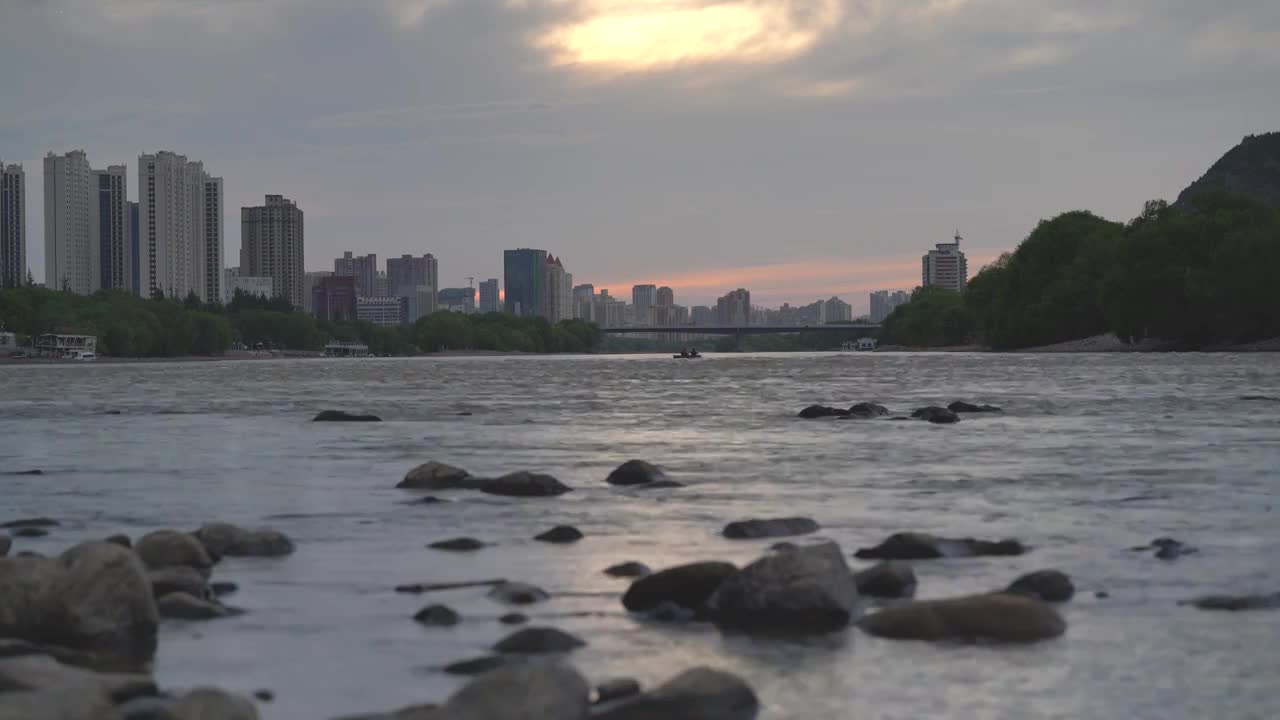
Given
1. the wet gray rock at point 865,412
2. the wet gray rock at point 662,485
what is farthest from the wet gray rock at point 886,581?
the wet gray rock at point 865,412

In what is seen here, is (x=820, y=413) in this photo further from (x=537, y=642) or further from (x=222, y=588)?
(x=537, y=642)

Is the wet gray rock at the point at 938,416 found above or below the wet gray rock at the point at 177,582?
below

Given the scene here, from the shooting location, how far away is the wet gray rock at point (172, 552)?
1466 centimetres

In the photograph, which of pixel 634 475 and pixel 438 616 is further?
pixel 634 475

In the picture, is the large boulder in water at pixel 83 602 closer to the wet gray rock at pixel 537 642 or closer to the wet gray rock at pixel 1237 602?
the wet gray rock at pixel 537 642

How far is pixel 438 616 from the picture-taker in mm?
12180

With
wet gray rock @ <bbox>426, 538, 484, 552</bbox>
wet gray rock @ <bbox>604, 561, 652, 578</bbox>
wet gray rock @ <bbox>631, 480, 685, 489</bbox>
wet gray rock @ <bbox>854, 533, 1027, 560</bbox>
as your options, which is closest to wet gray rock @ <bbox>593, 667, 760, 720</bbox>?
wet gray rock @ <bbox>604, 561, 652, 578</bbox>

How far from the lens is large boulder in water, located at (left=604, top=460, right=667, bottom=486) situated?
24000mm

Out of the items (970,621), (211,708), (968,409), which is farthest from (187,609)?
(968,409)

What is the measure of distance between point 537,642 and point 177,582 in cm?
396

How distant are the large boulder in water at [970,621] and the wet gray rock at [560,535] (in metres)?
5.76

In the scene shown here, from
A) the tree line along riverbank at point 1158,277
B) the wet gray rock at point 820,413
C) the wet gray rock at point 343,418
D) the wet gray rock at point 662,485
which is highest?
the tree line along riverbank at point 1158,277

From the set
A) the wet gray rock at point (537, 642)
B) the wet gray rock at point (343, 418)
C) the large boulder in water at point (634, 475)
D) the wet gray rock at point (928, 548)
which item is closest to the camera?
the wet gray rock at point (537, 642)

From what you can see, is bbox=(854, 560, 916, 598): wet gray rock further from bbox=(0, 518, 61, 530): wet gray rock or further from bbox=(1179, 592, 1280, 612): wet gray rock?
bbox=(0, 518, 61, 530): wet gray rock
